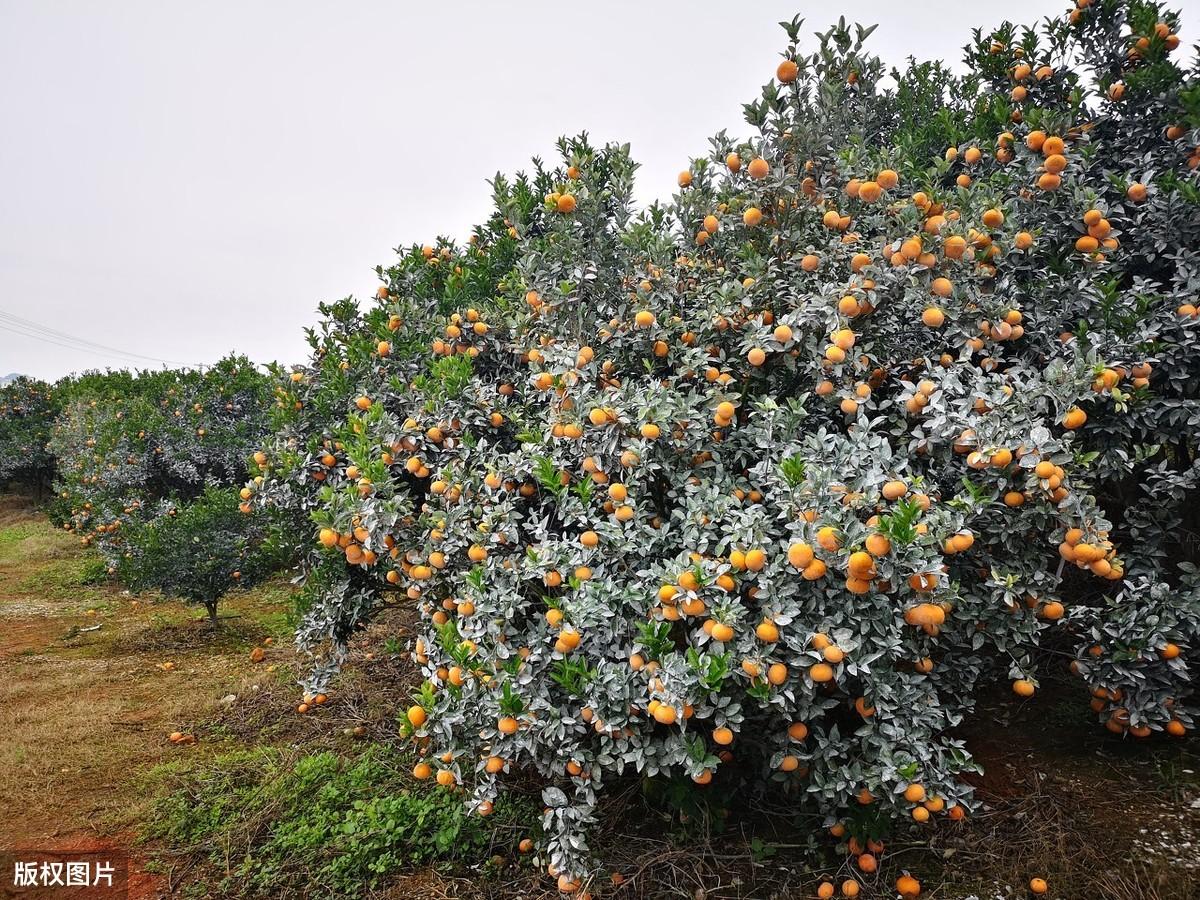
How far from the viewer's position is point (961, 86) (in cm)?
476

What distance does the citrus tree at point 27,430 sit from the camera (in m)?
13.9

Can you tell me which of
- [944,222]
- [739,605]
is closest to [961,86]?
[944,222]

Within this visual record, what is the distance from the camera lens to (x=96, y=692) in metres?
5.06

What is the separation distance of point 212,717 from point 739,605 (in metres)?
3.90

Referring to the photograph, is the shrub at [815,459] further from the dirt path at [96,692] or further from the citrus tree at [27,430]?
the citrus tree at [27,430]

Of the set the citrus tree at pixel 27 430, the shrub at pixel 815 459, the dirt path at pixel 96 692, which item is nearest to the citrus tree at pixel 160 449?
the dirt path at pixel 96 692

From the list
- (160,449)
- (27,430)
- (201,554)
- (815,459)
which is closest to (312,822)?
(815,459)

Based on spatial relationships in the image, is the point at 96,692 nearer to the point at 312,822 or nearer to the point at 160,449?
the point at 312,822

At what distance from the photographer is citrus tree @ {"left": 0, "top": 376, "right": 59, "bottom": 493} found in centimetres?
1388

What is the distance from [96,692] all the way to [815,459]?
533 cm

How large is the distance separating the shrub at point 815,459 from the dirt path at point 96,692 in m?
1.33

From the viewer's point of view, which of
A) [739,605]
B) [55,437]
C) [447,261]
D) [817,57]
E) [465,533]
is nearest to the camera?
[739,605]

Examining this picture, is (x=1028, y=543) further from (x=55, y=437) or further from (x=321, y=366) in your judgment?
(x=55, y=437)

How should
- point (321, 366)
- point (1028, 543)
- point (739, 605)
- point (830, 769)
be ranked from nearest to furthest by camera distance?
point (739, 605), point (830, 769), point (1028, 543), point (321, 366)
